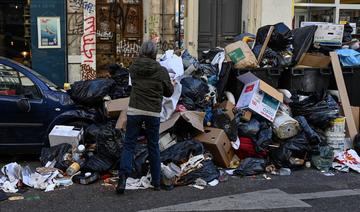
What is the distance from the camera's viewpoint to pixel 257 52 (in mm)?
8469

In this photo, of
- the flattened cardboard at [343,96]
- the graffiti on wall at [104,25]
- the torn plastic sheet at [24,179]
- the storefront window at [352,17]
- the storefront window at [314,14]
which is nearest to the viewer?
the torn plastic sheet at [24,179]

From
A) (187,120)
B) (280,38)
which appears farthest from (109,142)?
(280,38)

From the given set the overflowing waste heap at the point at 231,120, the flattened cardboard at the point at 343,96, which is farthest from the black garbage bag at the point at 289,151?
the flattened cardboard at the point at 343,96

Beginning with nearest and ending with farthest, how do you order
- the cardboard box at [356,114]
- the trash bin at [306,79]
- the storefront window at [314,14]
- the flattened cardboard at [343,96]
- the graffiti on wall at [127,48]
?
1. the flattened cardboard at [343,96]
2. the cardboard box at [356,114]
3. the trash bin at [306,79]
4. the graffiti on wall at [127,48]
5. the storefront window at [314,14]

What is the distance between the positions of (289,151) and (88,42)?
635 centimetres

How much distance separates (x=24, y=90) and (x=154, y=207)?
9.07 ft

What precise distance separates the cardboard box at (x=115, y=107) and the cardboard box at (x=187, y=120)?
2.17ft

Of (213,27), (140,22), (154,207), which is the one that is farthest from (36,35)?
(154,207)

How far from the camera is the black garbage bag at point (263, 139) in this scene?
23.3 ft

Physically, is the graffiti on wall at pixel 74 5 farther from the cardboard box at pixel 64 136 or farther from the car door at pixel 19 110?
the cardboard box at pixel 64 136

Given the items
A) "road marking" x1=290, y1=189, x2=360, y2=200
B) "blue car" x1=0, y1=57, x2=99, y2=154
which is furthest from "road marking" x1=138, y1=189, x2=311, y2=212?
"blue car" x1=0, y1=57, x2=99, y2=154

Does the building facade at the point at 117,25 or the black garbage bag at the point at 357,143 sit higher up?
the building facade at the point at 117,25

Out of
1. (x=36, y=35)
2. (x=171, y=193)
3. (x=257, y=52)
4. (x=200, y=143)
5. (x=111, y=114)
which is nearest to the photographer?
(x=171, y=193)

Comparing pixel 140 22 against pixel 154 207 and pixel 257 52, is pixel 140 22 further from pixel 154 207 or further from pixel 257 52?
pixel 154 207
